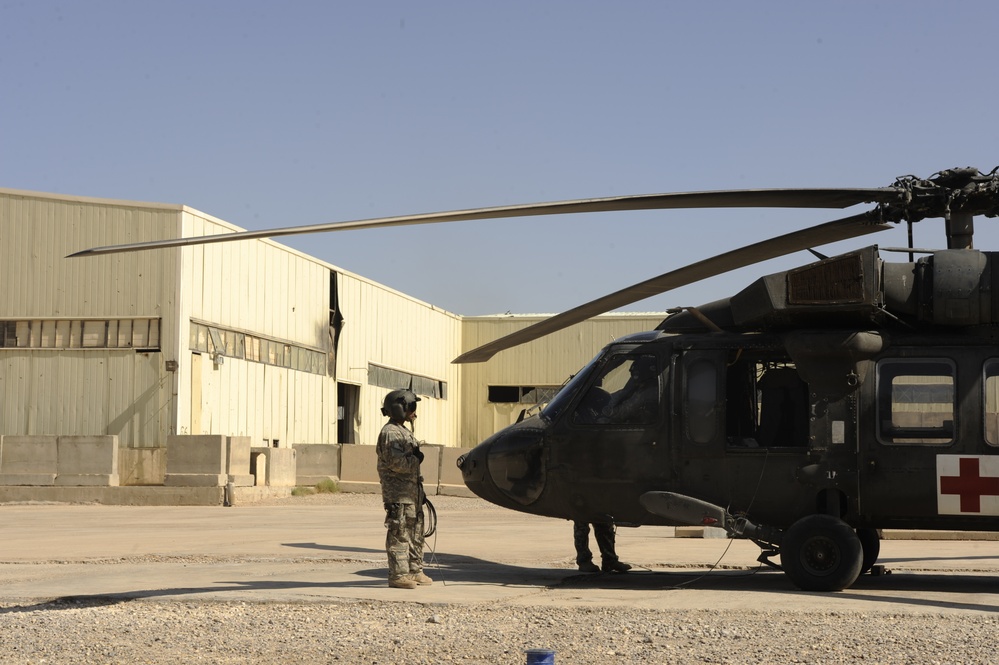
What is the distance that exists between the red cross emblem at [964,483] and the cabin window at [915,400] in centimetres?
23

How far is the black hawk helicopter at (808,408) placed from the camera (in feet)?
32.3

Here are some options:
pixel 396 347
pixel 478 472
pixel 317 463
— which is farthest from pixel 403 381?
pixel 478 472

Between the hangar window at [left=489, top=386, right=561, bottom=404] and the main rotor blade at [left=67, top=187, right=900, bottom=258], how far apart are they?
38.3 m

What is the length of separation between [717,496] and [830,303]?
2006 mm

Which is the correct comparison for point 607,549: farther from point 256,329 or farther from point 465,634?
point 256,329

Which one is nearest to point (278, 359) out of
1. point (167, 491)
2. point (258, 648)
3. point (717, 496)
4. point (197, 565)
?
point (167, 491)

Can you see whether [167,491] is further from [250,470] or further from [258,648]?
[258,648]

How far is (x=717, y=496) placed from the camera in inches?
407

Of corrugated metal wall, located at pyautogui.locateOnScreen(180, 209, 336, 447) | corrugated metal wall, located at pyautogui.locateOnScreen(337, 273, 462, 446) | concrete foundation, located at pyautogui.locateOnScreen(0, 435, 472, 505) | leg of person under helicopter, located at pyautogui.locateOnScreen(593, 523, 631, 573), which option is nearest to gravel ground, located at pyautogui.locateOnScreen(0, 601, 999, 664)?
leg of person under helicopter, located at pyautogui.locateOnScreen(593, 523, 631, 573)

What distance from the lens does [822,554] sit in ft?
32.3

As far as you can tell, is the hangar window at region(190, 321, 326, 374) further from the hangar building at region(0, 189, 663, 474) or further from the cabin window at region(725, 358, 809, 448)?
the cabin window at region(725, 358, 809, 448)

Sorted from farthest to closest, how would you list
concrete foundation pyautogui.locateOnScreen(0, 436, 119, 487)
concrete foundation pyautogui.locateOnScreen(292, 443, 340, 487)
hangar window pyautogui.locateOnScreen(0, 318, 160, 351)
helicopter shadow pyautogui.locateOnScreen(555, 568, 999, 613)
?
concrete foundation pyautogui.locateOnScreen(292, 443, 340, 487) → hangar window pyautogui.locateOnScreen(0, 318, 160, 351) → concrete foundation pyautogui.locateOnScreen(0, 436, 119, 487) → helicopter shadow pyautogui.locateOnScreen(555, 568, 999, 613)

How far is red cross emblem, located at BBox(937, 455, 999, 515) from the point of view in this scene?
386 inches

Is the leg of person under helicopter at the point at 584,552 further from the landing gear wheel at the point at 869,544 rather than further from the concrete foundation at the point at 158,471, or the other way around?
the concrete foundation at the point at 158,471
